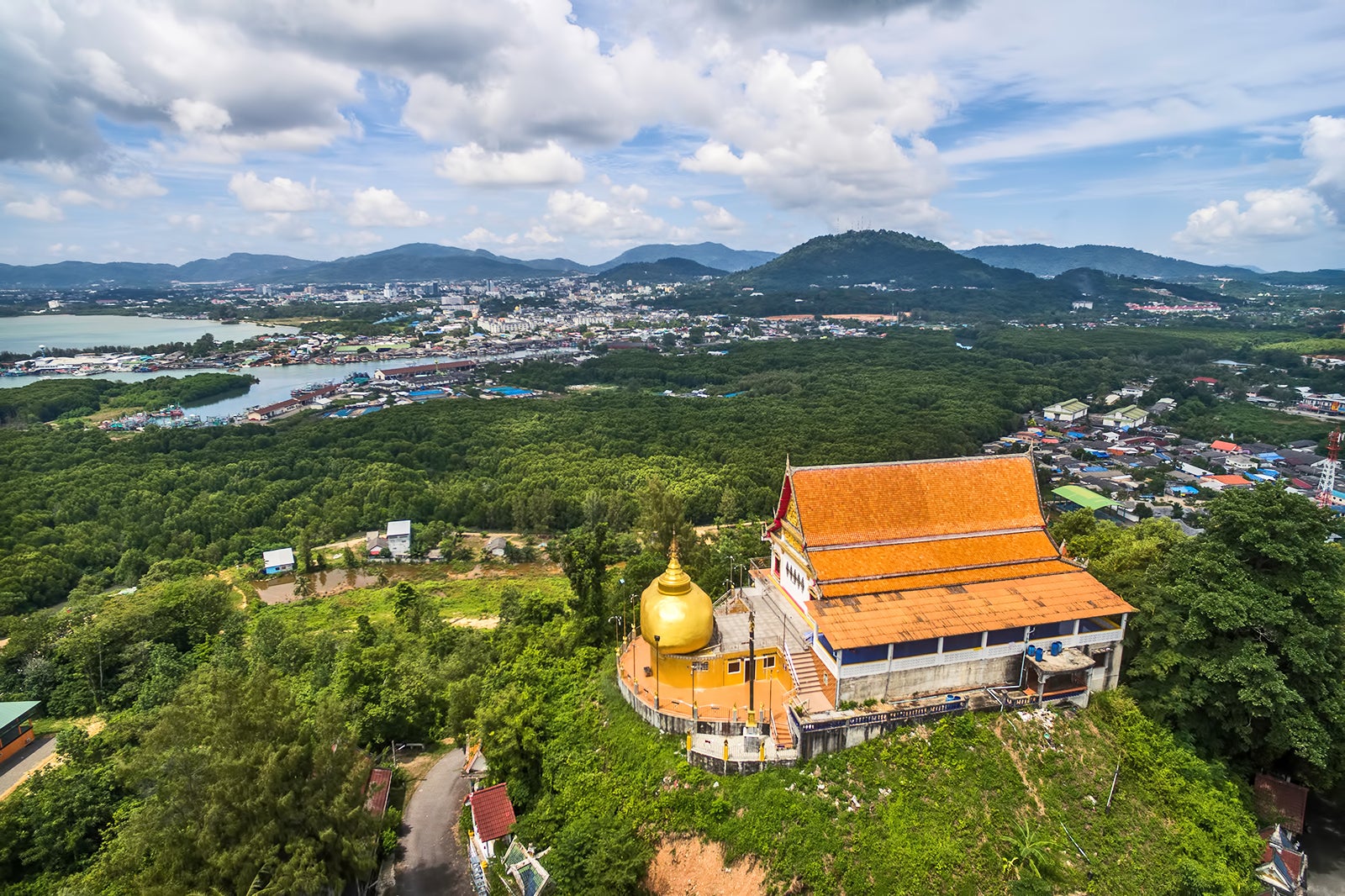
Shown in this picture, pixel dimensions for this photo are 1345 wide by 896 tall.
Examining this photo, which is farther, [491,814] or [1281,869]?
[491,814]

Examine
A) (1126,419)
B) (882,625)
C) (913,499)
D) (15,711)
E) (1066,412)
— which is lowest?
(15,711)

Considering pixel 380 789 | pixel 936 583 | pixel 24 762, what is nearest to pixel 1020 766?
pixel 936 583

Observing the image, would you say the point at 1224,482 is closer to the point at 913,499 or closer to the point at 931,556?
the point at 913,499

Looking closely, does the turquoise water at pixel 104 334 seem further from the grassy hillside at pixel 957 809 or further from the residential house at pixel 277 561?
the grassy hillside at pixel 957 809

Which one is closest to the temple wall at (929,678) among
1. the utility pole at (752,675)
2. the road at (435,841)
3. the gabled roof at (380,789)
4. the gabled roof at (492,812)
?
the utility pole at (752,675)

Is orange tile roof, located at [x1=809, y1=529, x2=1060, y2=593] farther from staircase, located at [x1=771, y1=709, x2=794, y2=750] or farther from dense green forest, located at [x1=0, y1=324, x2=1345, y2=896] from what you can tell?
staircase, located at [x1=771, y1=709, x2=794, y2=750]

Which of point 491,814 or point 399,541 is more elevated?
point 491,814

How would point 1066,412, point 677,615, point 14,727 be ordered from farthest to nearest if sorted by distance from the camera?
point 1066,412 < point 14,727 < point 677,615
